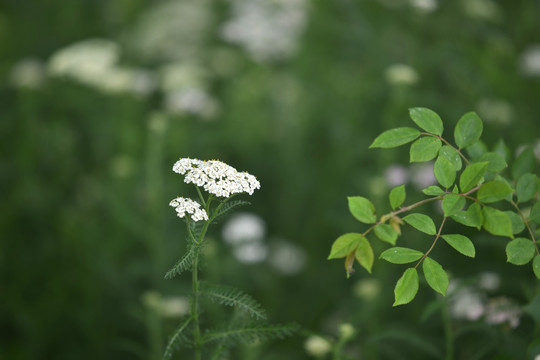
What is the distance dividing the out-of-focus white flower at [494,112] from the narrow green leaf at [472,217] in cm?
184

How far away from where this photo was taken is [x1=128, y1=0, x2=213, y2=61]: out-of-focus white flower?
445 centimetres

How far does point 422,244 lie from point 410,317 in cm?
38

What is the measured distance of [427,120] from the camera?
116cm

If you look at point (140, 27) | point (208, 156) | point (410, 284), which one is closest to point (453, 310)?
point (410, 284)

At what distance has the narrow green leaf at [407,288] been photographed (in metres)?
1.03

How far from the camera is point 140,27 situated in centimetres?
454

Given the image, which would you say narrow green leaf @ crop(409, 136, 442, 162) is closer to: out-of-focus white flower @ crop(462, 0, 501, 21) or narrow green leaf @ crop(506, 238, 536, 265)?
narrow green leaf @ crop(506, 238, 536, 265)

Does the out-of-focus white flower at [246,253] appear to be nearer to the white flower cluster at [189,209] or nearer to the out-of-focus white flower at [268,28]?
the white flower cluster at [189,209]

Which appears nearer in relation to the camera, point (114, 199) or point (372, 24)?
point (114, 199)

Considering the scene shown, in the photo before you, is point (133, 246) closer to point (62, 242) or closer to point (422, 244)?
point (62, 242)

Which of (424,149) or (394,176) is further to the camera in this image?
(394,176)

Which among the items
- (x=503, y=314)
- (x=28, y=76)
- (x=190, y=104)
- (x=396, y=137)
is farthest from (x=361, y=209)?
(x=28, y=76)

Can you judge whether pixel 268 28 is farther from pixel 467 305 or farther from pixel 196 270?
pixel 196 270

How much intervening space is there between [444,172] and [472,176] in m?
0.06
